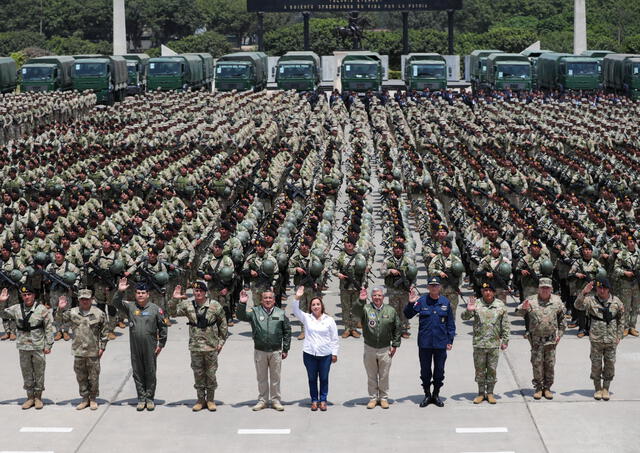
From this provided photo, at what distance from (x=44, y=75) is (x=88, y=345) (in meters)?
43.2

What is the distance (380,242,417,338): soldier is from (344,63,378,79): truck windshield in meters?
42.4

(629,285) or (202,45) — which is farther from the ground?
(202,45)

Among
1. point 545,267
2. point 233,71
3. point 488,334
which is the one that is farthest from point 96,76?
point 488,334

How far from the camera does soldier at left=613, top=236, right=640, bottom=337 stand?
16.1m

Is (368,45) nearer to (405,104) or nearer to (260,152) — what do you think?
(405,104)

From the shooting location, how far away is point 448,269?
16.3m

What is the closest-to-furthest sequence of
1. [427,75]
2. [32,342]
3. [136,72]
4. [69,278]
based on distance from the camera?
[32,342]
[69,278]
[427,75]
[136,72]

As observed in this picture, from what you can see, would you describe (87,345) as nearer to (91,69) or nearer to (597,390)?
(597,390)

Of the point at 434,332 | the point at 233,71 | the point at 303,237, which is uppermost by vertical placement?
the point at 233,71

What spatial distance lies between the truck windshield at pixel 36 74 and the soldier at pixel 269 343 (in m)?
43.3

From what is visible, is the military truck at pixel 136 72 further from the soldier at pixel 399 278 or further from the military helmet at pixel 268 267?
the soldier at pixel 399 278

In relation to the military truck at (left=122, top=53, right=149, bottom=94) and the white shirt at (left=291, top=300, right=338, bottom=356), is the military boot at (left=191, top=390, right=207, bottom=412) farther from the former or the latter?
the military truck at (left=122, top=53, right=149, bottom=94)

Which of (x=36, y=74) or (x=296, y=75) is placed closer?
(x=36, y=74)

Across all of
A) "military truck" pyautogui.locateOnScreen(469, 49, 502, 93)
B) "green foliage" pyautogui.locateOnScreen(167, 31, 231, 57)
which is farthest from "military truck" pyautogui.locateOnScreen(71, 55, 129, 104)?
"green foliage" pyautogui.locateOnScreen(167, 31, 231, 57)
